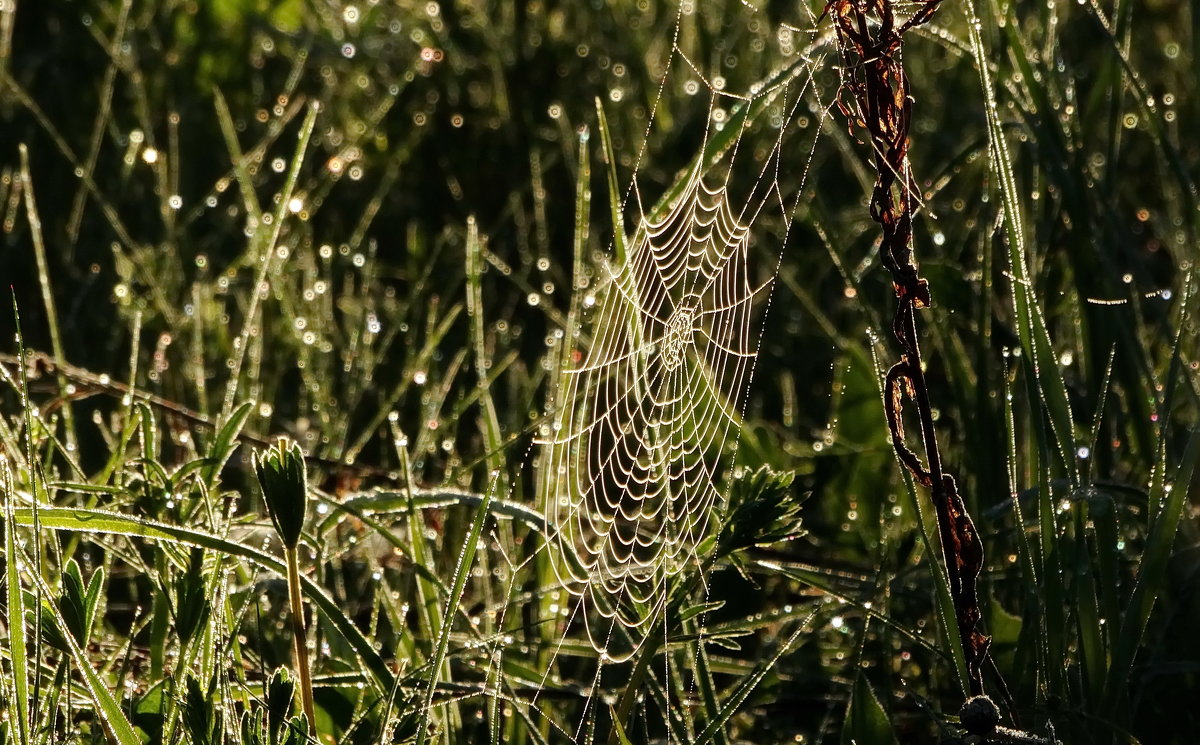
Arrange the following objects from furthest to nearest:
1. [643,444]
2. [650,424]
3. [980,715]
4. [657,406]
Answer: [657,406] → [643,444] → [650,424] → [980,715]

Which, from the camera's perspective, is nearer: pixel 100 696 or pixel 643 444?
pixel 100 696

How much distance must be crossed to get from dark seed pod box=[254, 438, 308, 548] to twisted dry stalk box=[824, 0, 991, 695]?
42 cm

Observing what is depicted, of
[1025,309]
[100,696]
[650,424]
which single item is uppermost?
[1025,309]

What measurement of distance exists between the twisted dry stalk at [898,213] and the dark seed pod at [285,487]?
0.42 m

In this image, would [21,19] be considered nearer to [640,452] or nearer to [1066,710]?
[640,452]

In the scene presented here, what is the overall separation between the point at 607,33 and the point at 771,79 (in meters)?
2.10

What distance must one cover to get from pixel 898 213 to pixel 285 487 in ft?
1.54

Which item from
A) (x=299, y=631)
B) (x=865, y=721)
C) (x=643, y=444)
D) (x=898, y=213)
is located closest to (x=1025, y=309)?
(x=898, y=213)

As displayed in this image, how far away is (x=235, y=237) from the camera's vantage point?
2820mm

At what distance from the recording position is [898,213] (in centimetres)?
89

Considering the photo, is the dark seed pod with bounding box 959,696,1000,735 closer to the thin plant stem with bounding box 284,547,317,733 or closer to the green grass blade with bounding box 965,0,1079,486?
the green grass blade with bounding box 965,0,1079,486

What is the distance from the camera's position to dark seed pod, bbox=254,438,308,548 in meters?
0.98

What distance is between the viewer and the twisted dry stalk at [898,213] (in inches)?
34.1

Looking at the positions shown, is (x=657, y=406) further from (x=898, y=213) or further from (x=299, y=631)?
(x=898, y=213)
